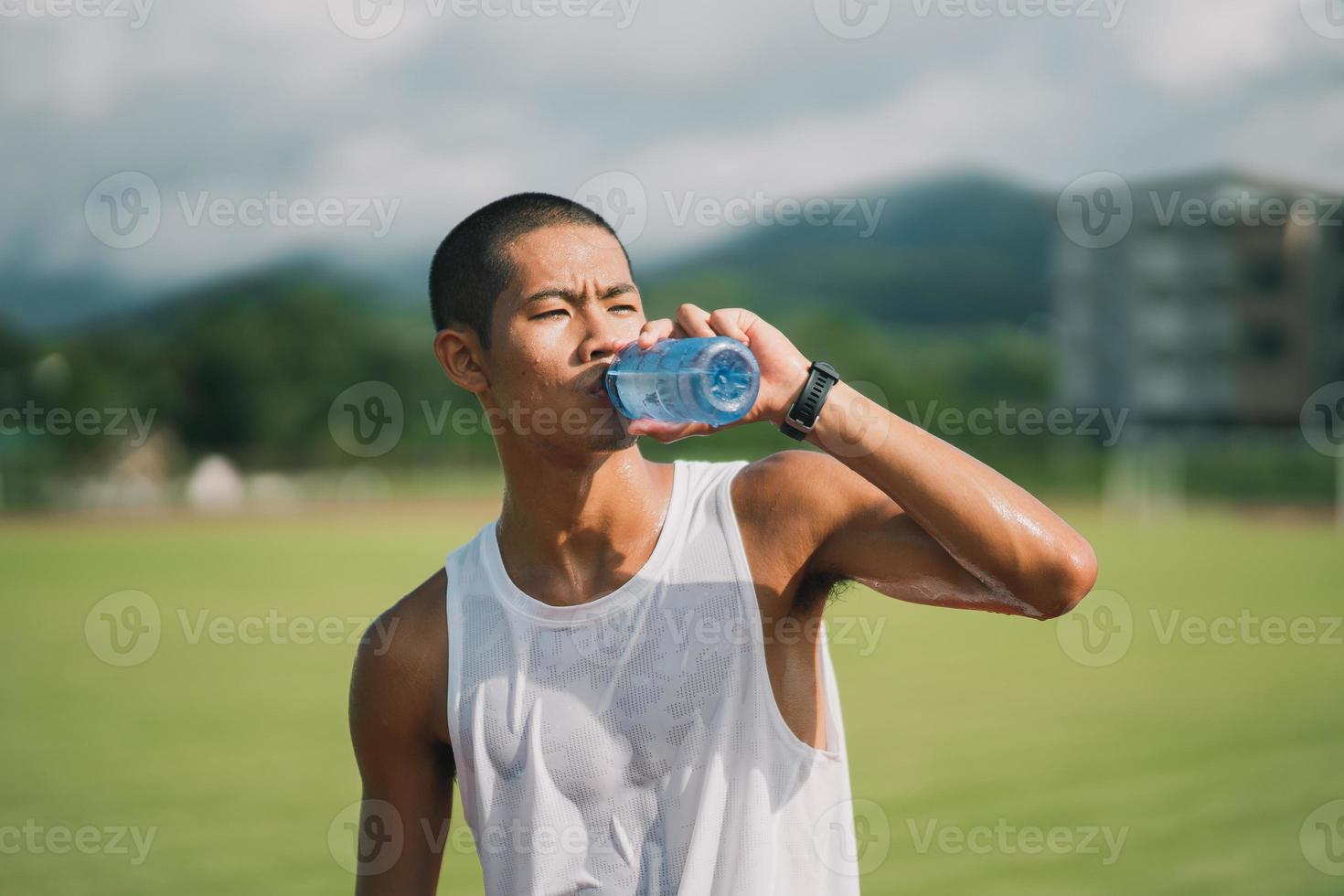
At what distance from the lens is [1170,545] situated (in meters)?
26.0

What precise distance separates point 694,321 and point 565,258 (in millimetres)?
511

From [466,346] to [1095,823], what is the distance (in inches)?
242

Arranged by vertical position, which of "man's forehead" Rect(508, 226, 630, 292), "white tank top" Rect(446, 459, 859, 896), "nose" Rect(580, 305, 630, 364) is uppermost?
"man's forehead" Rect(508, 226, 630, 292)

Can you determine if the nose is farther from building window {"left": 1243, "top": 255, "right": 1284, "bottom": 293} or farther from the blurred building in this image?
building window {"left": 1243, "top": 255, "right": 1284, "bottom": 293}

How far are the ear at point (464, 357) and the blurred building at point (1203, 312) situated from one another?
60.2 m

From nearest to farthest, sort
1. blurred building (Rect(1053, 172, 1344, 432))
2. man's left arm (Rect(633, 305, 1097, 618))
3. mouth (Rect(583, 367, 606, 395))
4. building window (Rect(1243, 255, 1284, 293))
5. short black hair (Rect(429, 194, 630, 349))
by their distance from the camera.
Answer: man's left arm (Rect(633, 305, 1097, 618)), mouth (Rect(583, 367, 606, 395)), short black hair (Rect(429, 194, 630, 349)), blurred building (Rect(1053, 172, 1344, 432)), building window (Rect(1243, 255, 1284, 293))

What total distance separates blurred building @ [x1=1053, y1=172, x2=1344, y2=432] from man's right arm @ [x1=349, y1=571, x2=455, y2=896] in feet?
199

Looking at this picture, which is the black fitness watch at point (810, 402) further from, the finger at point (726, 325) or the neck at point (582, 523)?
the neck at point (582, 523)

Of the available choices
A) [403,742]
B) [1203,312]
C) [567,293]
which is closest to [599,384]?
[567,293]

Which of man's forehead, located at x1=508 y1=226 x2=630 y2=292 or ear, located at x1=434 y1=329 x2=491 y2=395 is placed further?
ear, located at x1=434 y1=329 x2=491 y2=395

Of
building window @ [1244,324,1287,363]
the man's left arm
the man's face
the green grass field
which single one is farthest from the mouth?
building window @ [1244,324,1287,363]

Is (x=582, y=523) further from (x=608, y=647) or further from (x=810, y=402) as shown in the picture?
(x=810, y=402)

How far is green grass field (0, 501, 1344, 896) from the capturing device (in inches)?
282

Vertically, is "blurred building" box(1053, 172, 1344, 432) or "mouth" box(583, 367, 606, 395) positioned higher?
"blurred building" box(1053, 172, 1344, 432)
